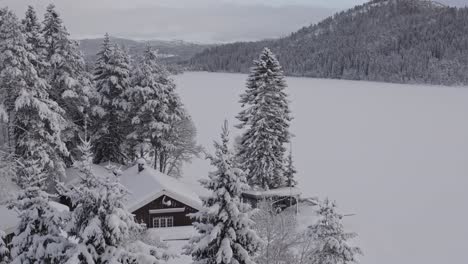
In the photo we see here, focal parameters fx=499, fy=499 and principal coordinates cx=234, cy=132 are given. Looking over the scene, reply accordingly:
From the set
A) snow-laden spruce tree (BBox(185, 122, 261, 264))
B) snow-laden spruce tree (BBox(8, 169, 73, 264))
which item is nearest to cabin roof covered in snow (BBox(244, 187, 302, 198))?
snow-laden spruce tree (BBox(185, 122, 261, 264))

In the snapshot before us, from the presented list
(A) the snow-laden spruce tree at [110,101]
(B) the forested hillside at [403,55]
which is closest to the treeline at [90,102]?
→ (A) the snow-laden spruce tree at [110,101]

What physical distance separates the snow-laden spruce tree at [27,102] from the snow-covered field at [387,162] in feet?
67.8

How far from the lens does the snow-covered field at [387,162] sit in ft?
120

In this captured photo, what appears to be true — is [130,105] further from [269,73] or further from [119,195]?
[119,195]

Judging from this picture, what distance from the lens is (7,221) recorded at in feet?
75.7

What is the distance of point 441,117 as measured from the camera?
81.7 meters

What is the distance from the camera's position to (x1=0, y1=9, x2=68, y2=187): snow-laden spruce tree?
2842cm

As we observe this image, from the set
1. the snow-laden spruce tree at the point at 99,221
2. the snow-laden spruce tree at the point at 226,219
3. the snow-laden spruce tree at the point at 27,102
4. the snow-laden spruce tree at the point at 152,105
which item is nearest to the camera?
the snow-laden spruce tree at the point at 99,221

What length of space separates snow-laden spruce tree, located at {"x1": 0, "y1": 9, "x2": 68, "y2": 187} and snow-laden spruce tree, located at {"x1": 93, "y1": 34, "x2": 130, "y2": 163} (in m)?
8.39

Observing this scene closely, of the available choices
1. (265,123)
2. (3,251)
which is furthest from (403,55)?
(3,251)

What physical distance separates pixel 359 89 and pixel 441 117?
4540cm

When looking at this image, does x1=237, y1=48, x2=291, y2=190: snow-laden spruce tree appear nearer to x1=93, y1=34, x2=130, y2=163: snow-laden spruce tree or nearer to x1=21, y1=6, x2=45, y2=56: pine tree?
x1=93, y1=34, x2=130, y2=163: snow-laden spruce tree

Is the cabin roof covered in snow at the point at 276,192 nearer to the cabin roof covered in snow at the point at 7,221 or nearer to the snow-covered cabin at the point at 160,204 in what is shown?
the snow-covered cabin at the point at 160,204

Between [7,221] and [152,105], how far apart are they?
54.8ft
